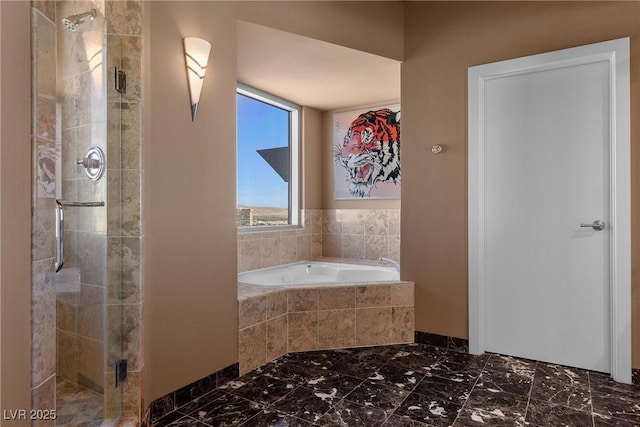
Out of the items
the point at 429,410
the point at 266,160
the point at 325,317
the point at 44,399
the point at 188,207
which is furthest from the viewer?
the point at 266,160

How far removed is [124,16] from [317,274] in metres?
2.78

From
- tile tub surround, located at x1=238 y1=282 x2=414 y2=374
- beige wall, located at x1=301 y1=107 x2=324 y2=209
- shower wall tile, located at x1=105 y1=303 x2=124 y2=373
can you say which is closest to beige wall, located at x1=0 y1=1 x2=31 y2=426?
shower wall tile, located at x1=105 y1=303 x2=124 y2=373

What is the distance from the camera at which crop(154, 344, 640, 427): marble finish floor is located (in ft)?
6.15

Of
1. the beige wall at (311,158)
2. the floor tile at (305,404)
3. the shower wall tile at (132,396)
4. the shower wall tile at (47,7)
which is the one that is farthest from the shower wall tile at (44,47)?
the beige wall at (311,158)

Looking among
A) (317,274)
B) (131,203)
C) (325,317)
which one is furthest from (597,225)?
(131,203)

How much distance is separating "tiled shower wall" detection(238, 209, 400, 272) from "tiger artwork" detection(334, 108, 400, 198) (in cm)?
31

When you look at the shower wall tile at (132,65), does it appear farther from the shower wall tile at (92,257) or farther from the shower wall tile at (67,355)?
the shower wall tile at (67,355)

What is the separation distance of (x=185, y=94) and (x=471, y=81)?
196 cm

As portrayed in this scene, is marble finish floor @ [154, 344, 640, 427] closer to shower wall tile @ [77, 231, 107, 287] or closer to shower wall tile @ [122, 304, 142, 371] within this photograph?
shower wall tile @ [122, 304, 142, 371]

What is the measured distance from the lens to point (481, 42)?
9.01 ft

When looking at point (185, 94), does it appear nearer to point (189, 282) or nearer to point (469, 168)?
point (189, 282)

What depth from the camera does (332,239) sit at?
14.5 ft

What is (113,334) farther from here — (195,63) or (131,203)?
(195,63)

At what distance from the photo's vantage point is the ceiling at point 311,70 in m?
2.64
